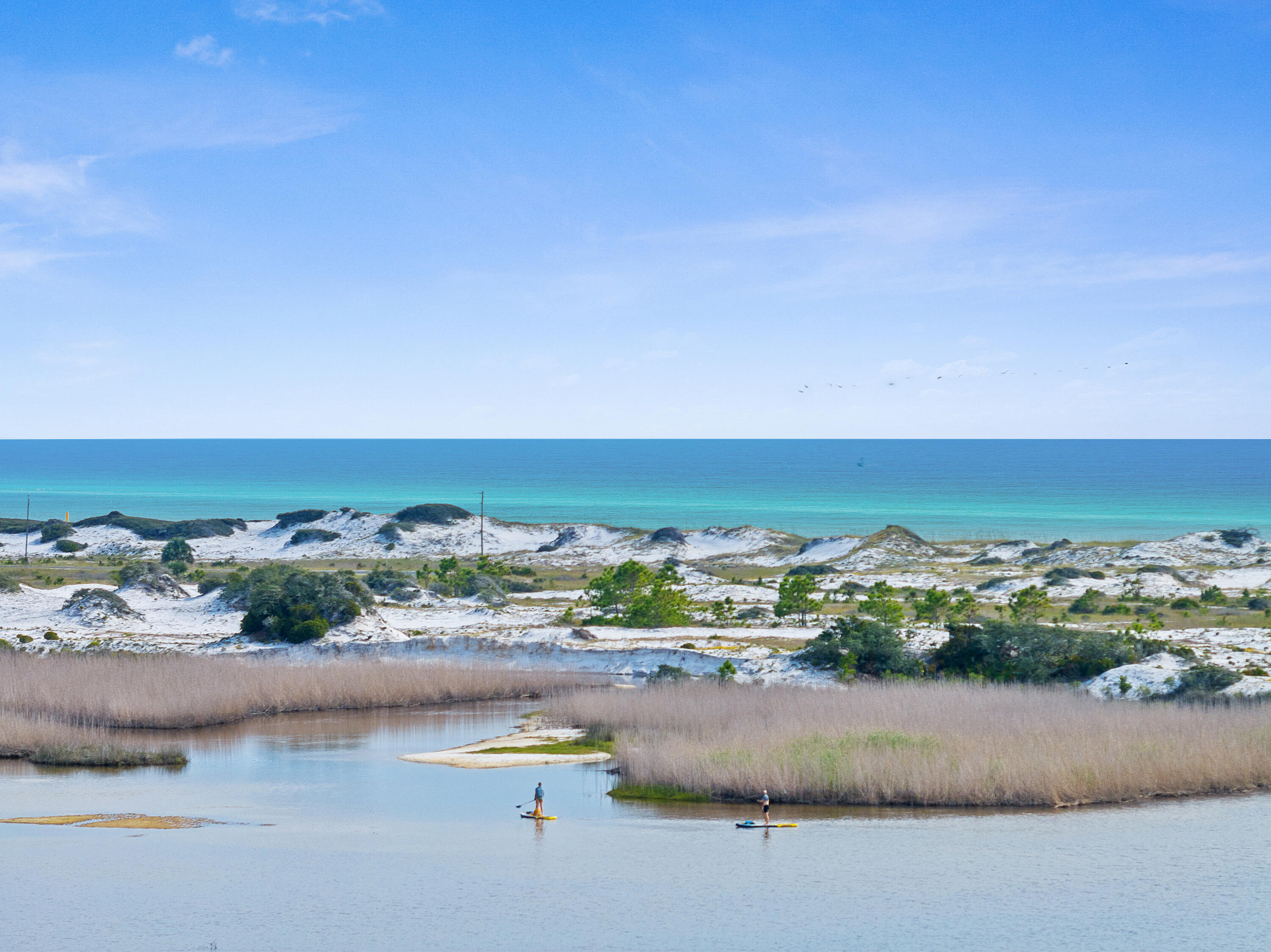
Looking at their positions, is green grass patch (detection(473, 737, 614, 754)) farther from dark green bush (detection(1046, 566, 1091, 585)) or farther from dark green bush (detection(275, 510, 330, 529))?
dark green bush (detection(275, 510, 330, 529))

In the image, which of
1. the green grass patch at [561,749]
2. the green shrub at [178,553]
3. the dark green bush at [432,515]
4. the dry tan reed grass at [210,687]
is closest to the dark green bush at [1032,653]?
the green grass patch at [561,749]

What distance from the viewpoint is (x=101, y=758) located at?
129ft

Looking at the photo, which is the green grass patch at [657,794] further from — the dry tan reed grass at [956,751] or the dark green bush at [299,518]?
the dark green bush at [299,518]

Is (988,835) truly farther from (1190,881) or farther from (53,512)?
(53,512)

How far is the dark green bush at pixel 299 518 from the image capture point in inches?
5192

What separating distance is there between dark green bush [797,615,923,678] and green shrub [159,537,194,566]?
68.1 meters

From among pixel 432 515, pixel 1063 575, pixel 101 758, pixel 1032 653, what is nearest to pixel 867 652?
pixel 1032 653

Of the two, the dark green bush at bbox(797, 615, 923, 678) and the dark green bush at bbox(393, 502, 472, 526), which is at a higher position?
the dark green bush at bbox(393, 502, 472, 526)

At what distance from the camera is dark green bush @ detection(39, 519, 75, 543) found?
12300cm

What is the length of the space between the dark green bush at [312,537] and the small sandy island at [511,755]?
83584 mm

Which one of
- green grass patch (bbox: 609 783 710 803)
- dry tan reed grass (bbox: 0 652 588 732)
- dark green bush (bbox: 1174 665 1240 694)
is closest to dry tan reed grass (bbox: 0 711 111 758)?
dry tan reed grass (bbox: 0 652 588 732)

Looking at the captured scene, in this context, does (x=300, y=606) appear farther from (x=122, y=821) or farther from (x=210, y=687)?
(x=122, y=821)

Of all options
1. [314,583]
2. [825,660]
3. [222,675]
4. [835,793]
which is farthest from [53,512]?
[835,793]

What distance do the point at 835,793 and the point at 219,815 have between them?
630 inches
